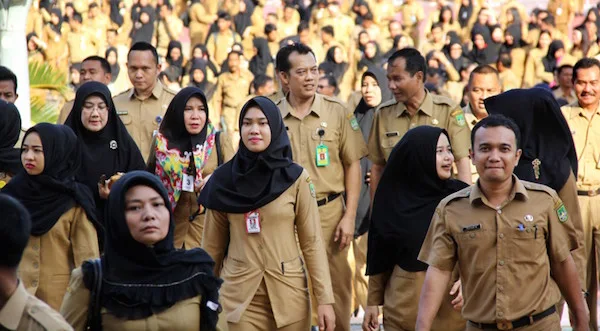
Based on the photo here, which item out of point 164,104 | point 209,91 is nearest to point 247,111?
point 164,104

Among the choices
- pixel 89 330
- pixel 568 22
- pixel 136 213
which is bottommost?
pixel 89 330

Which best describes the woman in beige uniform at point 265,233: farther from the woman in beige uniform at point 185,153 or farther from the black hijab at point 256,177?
the woman in beige uniform at point 185,153

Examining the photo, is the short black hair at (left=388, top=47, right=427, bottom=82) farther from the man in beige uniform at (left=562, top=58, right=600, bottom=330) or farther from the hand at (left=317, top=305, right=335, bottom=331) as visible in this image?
the hand at (left=317, top=305, right=335, bottom=331)

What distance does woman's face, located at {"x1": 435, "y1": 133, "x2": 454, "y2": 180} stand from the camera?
23.1 feet

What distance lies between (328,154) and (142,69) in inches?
70.0

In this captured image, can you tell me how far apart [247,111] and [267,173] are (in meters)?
0.37

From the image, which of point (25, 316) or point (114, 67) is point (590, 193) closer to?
point (25, 316)

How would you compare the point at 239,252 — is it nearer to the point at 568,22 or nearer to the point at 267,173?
the point at 267,173

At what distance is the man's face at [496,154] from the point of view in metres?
5.84

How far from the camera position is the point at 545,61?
73.4 ft

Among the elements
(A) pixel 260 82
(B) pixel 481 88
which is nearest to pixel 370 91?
(B) pixel 481 88

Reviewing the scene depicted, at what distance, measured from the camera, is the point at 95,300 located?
4969 mm

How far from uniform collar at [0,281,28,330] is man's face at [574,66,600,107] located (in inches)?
240

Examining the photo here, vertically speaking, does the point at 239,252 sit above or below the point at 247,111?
below
